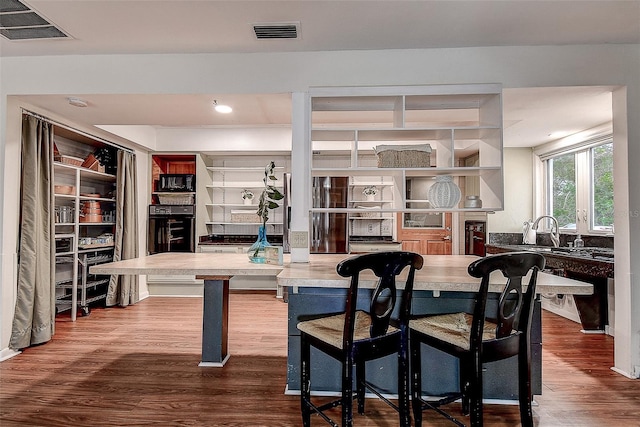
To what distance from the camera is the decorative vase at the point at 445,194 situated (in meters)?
2.84

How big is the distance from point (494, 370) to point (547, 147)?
144 inches

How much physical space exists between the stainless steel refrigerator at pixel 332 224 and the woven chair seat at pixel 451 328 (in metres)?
3.28

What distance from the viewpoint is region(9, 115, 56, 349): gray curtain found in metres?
3.22

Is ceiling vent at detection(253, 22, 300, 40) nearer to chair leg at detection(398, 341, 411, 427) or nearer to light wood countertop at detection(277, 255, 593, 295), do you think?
light wood countertop at detection(277, 255, 593, 295)

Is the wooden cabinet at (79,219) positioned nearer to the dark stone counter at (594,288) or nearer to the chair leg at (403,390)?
the chair leg at (403,390)

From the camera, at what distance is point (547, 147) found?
15.9 ft

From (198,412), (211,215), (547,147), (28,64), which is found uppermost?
(28,64)

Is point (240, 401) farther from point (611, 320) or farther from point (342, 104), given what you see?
point (611, 320)

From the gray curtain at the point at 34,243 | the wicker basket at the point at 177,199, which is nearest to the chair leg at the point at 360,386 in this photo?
the gray curtain at the point at 34,243

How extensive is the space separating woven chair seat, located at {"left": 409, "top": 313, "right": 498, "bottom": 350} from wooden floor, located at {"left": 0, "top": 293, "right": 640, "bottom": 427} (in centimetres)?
59

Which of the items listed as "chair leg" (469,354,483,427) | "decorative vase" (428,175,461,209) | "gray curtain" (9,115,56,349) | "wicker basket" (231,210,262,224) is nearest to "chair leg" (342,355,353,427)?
"chair leg" (469,354,483,427)

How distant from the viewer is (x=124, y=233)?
16.0ft

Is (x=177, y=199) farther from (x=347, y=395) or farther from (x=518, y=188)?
(x=518, y=188)

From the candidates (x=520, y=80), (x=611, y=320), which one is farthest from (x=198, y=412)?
(x=611, y=320)
